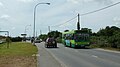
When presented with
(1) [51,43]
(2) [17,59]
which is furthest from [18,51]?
(1) [51,43]

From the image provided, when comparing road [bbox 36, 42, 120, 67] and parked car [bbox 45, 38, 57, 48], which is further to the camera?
parked car [bbox 45, 38, 57, 48]

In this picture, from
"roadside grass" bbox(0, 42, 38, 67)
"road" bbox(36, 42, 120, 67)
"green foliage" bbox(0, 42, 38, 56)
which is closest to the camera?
"road" bbox(36, 42, 120, 67)

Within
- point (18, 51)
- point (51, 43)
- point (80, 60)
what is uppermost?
point (51, 43)

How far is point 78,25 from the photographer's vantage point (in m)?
66.6

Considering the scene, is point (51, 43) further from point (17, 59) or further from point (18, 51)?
point (17, 59)

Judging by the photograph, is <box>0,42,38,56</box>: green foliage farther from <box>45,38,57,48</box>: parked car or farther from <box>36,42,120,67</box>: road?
<box>45,38,57,48</box>: parked car

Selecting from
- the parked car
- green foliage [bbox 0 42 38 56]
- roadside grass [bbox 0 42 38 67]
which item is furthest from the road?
the parked car

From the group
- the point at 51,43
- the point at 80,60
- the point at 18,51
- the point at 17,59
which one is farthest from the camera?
the point at 51,43

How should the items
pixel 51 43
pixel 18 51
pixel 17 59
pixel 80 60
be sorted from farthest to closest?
1. pixel 51 43
2. pixel 18 51
3. pixel 17 59
4. pixel 80 60

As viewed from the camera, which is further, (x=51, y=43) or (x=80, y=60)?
(x=51, y=43)

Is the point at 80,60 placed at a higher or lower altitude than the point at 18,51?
lower

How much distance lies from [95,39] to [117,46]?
1396cm

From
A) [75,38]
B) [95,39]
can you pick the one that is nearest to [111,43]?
[75,38]

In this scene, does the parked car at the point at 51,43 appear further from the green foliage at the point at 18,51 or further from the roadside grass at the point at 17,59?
the roadside grass at the point at 17,59
